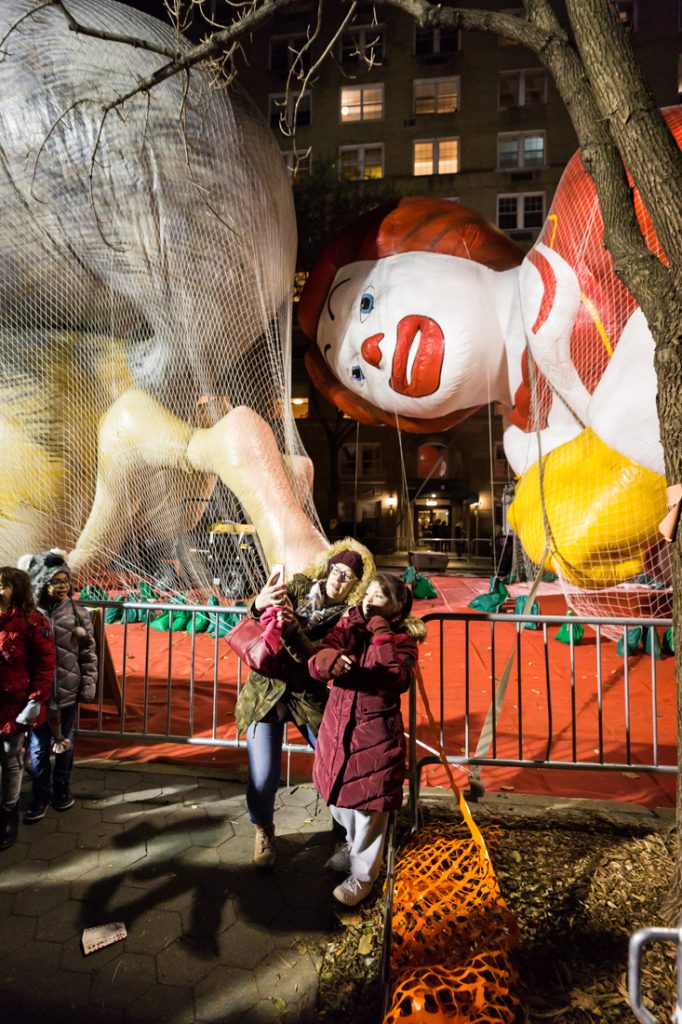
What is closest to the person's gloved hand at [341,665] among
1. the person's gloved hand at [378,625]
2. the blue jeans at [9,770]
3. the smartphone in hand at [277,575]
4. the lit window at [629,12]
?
the person's gloved hand at [378,625]

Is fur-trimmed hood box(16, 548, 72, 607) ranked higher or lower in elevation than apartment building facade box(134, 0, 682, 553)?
lower

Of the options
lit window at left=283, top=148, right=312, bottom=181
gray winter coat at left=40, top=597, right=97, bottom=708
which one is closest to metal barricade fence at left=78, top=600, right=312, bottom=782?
gray winter coat at left=40, top=597, right=97, bottom=708

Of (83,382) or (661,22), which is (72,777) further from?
(661,22)

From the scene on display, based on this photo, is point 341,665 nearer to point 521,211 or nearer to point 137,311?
point 137,311

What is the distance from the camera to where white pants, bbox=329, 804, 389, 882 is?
2.26 meters

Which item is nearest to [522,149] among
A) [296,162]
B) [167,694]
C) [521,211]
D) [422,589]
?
[521,211]

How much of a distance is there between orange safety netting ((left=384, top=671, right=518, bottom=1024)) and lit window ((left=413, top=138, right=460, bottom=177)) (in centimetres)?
2378

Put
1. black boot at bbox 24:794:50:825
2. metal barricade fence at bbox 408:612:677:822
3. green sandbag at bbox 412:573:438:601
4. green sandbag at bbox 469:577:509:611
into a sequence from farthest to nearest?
green sandbag at bbox 412:573:438:601 < green sandbag at bbox 469:577:509:611 < metal barricade fence at bbox 408:612:677:822 < black boot at bbox 24:794:50:825

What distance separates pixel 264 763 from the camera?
255cm

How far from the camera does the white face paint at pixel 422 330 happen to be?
4.89 m

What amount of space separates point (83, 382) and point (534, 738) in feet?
17.2

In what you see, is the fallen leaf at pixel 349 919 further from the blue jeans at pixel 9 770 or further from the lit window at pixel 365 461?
the lit window at pixel 365 461

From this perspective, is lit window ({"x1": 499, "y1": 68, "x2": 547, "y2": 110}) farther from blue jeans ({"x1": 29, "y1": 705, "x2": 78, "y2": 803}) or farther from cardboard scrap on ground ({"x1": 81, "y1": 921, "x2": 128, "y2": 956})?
cardboard scrap on ground ({"x1": 81, "y1": 921, "x2": 128, "y2": 956})

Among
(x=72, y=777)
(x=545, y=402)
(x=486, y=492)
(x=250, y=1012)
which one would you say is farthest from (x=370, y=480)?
(x=250, y=1012)
